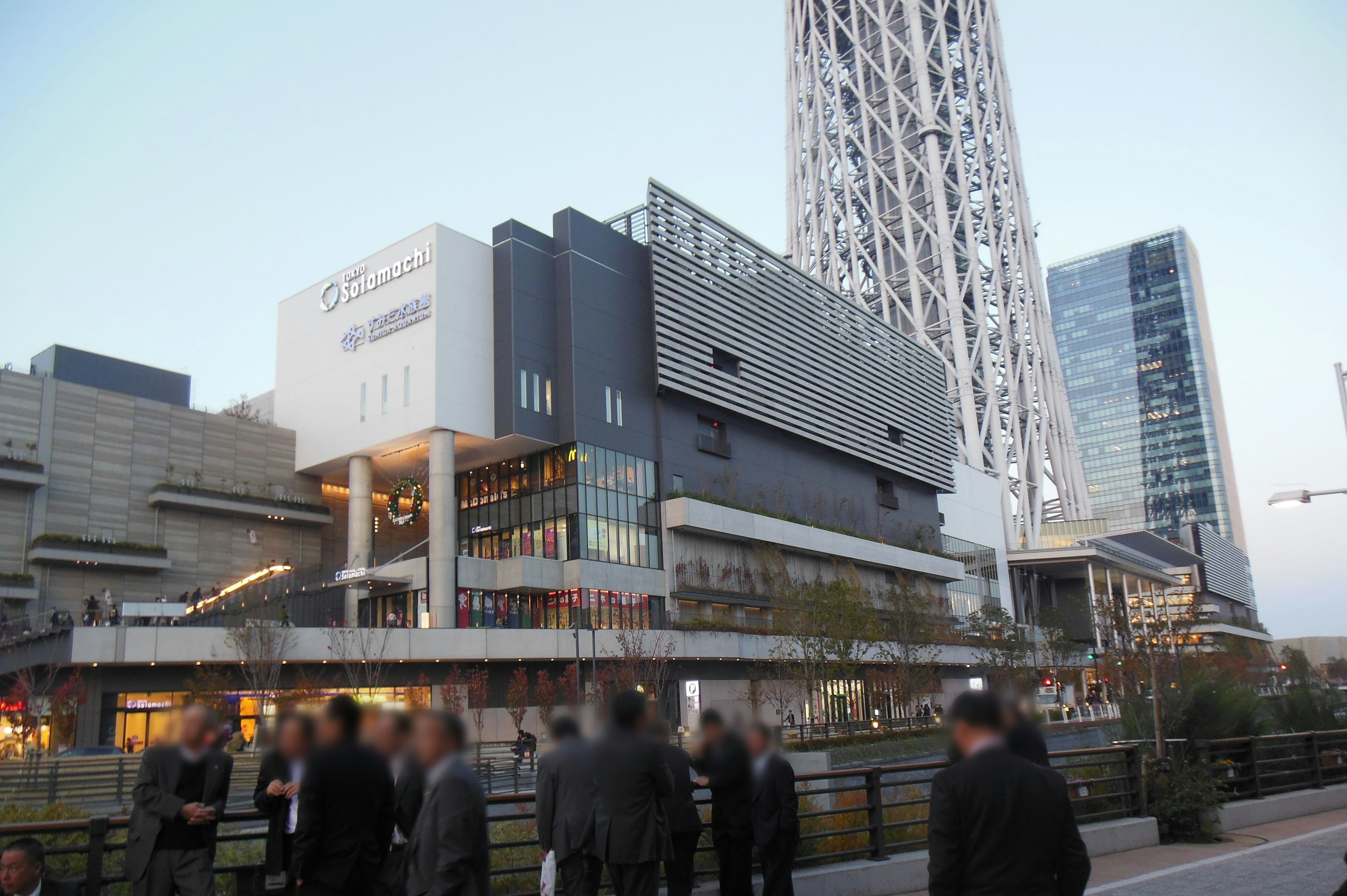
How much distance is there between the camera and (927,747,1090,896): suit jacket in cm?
473

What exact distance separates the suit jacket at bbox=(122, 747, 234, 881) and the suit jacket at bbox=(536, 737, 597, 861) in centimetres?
223

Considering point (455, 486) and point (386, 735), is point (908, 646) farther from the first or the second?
point (386, 735)

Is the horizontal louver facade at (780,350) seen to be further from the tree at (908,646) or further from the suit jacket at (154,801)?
the suit jacket at (154,801)

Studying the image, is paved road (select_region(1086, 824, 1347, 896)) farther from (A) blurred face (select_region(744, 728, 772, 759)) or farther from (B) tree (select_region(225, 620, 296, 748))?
(B) tree (select_region(225, 620, 296, 748))

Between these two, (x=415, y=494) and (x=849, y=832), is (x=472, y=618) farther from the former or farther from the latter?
(x=849, y=832)

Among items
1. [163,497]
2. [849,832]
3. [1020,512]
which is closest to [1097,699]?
[1020,512]

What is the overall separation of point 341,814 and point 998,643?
60.6 metres

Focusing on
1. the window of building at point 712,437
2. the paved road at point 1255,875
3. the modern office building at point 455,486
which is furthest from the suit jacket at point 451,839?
the window of building at point 712,437

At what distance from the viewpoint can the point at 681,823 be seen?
8539 millimetres

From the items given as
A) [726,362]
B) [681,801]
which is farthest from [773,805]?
[726,362]

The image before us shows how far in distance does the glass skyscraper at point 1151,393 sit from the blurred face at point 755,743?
569 feet

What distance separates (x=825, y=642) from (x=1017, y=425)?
63.5m

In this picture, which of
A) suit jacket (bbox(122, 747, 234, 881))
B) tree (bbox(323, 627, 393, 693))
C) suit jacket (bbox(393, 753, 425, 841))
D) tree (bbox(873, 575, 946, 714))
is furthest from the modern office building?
suit jacket (bbox(393, 753, 425, 841))

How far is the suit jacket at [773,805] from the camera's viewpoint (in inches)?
332
